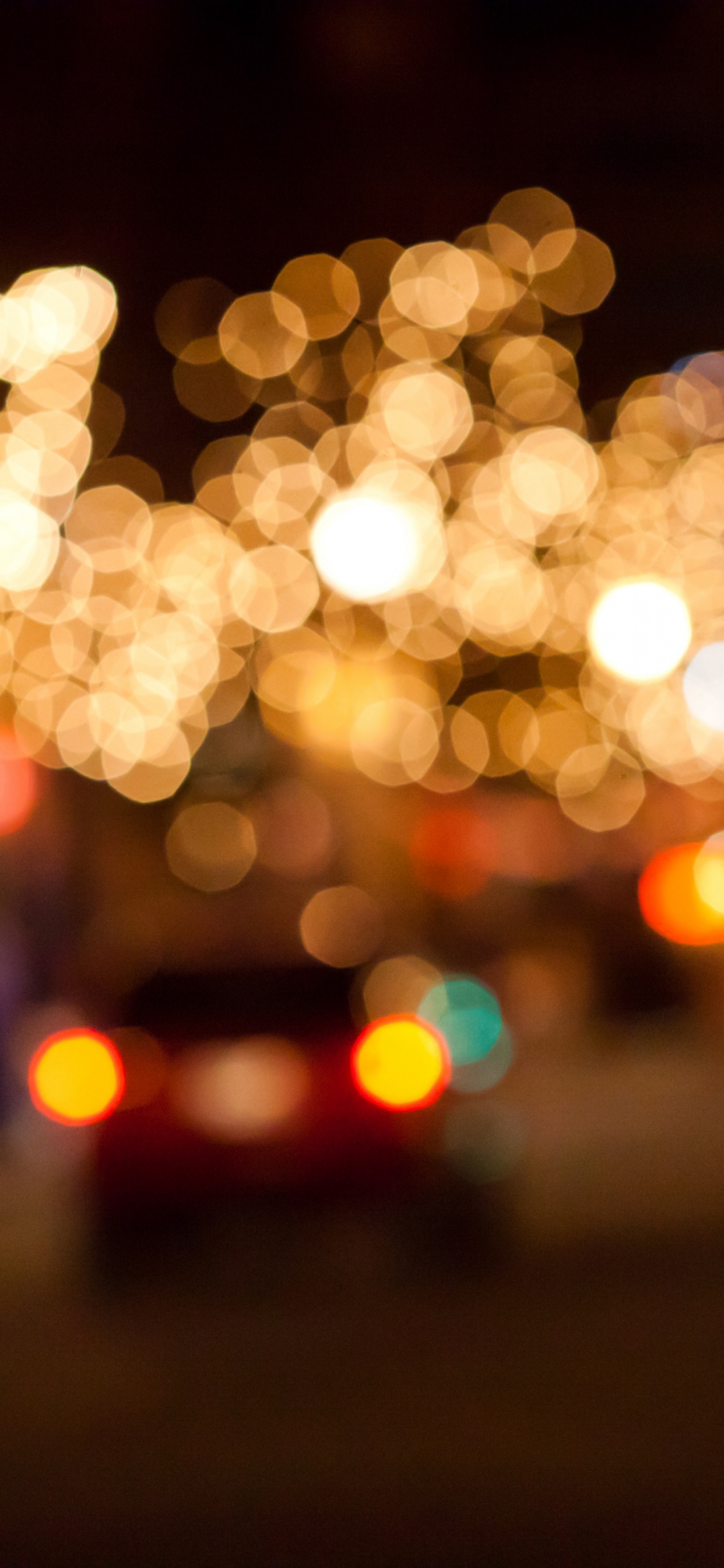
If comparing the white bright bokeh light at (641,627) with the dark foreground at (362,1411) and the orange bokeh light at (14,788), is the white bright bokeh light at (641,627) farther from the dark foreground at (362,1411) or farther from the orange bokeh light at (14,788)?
the dark foreground at (362,1411)

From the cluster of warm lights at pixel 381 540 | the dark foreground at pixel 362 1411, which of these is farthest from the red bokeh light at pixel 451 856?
the dark foreground at pixel 362 1411

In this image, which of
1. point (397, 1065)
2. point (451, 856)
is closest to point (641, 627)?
point (451, 856)

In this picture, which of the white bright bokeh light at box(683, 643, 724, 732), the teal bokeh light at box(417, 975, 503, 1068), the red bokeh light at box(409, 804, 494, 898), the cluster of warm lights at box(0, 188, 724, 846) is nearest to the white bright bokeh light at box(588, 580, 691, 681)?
the cluster of warm lights at box(0, 188, 724, 846)

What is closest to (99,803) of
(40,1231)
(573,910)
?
(573,910)

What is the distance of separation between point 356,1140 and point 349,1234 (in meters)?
0.60

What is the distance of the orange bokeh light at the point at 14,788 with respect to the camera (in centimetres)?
1519

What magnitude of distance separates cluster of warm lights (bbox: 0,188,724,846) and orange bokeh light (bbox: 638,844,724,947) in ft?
9.21

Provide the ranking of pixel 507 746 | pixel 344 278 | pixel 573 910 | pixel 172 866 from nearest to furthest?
pixel 344 278
pixel 573 910
pixel 172 866
pixel 507 746

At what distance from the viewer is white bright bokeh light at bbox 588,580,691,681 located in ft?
83.7

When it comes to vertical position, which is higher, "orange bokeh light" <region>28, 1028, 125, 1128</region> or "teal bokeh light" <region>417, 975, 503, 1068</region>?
"teal bokeh light" <region>417, 975, 503, 1068</region>

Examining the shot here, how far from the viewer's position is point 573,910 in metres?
22.1

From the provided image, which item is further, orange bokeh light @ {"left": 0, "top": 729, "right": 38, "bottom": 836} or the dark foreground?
orange bokeh light @ {"left": 0, "top": 729, "right": 38, "bottom": 836}

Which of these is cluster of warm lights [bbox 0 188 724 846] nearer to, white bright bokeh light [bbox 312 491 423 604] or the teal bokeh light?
white bright bokeh light [bbox 312 491 423 604]

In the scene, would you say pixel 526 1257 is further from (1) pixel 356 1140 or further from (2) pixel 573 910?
(2) pixel 573 910
